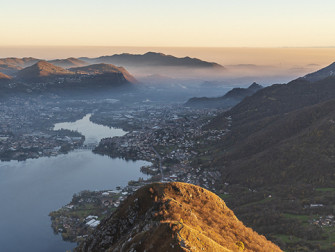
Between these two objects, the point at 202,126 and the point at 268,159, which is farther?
the point at 202,126

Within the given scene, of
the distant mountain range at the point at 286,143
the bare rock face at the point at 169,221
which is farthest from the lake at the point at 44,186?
the bare rock face at the point at 169,221

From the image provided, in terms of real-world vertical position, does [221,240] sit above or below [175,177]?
above

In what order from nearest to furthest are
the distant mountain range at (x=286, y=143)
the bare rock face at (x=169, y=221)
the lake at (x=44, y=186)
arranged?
the bare rock face at (x=169, y=221)
the lake at (x=44, y=186)
the distant mountain range at (x=286, y=143)

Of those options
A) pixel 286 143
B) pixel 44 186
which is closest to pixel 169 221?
pixel 286 143

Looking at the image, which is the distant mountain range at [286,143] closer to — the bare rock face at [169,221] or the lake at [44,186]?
the lake at [44,186]

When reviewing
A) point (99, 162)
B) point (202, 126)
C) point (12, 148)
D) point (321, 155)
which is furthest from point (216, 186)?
point (12, 148)

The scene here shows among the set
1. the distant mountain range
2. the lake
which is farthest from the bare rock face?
the distant mountain range

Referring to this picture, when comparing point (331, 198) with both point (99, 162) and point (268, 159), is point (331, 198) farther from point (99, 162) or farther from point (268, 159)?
point (99, 162)
